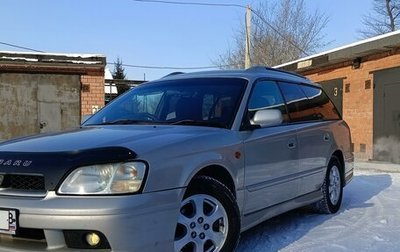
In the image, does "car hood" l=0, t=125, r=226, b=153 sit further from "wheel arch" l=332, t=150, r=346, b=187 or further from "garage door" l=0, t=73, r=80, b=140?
"garage door" l=0, t=73, r=80, b=140

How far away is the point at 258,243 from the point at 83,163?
222cm

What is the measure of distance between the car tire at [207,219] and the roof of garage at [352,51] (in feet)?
32.4

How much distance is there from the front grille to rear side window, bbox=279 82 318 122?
2976 mm

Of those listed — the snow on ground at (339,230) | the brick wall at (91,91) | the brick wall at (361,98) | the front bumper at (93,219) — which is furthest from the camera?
the brick wall at (91,91)

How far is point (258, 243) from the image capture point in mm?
4879

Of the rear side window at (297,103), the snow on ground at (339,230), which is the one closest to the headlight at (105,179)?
the snow on ground at (339,230)

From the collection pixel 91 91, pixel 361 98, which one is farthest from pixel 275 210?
pixel 91 91

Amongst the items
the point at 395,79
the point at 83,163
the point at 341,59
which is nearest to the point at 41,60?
the point at 341,59

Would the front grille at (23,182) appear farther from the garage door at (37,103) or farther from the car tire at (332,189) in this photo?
the garage door at (37,103)

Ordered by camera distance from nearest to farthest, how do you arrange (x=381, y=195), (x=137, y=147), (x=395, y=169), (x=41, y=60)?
(x=137, y=147)
(x=381, y=195)
(x=395, y=169)
(x=41, y=60)

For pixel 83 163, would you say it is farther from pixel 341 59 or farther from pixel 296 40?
pixel 296 40

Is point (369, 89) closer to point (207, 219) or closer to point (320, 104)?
point (320, 104)

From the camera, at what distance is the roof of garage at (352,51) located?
12810mm

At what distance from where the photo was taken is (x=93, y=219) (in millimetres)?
3127
